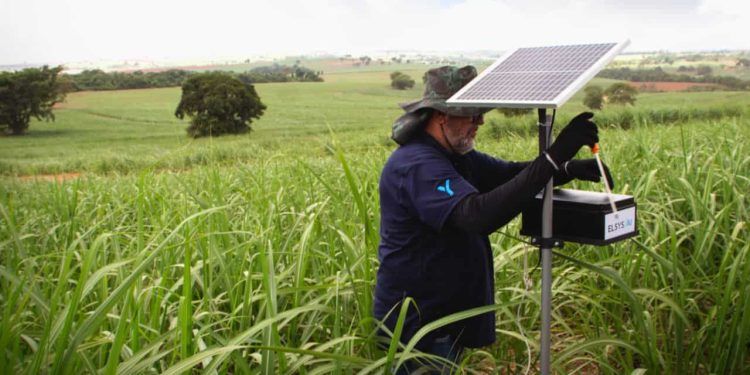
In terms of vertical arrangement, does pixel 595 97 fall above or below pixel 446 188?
below

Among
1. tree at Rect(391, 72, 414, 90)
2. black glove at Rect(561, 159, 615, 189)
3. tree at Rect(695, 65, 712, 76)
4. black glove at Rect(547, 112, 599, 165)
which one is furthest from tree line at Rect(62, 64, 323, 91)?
black glove at Rect(547, 112, 599, 165)

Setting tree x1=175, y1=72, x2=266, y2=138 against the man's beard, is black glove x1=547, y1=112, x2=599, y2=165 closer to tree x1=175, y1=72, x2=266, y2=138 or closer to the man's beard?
the man's beard

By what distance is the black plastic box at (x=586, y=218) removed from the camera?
5.90 feet

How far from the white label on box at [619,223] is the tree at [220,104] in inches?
1260

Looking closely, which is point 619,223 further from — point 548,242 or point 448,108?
point 448,108

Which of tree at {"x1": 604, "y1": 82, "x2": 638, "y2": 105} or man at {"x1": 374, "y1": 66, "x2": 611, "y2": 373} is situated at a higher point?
man at {"x1": 374, "y1": 66, "x2": 611, "y2": 373}

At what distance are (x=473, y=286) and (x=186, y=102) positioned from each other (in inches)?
1381

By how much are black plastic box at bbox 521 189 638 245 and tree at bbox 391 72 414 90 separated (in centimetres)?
4150

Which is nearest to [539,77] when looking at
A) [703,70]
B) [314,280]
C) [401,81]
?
[314,280]

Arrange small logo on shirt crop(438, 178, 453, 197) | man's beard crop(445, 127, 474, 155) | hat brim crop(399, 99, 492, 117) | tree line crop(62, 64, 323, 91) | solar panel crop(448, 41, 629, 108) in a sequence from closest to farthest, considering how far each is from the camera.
A: solar panel crop(448, 41, 629, 108) → small logo on shirt crop(438, 178, 453, 197) → hat brim crop(399, 99, 492, 117) → man's beard crop(445, 127, 474, 155) → tree line crop(62, 64, 323, 91)

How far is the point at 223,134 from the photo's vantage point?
33969mm

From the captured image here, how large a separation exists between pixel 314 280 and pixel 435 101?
3.74ft

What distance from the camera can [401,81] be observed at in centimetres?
4378

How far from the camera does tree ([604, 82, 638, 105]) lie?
34031 millimetres
